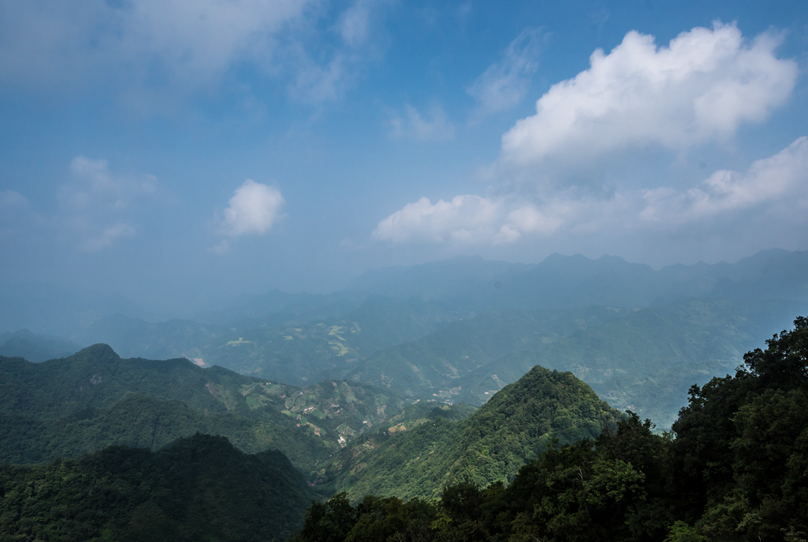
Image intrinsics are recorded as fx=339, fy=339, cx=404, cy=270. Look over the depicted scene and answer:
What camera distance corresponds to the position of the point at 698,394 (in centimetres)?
2605

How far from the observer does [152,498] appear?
72375 millimetres

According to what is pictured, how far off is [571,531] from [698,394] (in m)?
14.3

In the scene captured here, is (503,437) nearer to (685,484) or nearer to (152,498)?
(685,484)

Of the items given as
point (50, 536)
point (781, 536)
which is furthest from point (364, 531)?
point (50, 536)

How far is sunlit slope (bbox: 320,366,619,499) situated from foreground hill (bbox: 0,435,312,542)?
1288 inches

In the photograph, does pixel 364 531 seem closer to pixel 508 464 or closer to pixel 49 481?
pixel 508 464

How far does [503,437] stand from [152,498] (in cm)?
7779

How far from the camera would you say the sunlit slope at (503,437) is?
236ft

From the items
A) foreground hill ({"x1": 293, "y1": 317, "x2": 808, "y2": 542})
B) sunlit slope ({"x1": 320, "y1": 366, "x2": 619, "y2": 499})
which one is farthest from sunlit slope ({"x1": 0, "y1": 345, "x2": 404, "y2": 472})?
foreground hill ({"x1": 293, "y1": 317, "x2": 808, "y2": 542})

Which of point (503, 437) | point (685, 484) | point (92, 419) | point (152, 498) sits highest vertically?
point (92, 419)

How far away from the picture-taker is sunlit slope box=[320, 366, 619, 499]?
236 ft

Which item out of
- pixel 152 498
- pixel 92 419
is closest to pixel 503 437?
pixel 152 498

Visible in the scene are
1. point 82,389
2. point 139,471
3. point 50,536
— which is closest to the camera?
point 50,536

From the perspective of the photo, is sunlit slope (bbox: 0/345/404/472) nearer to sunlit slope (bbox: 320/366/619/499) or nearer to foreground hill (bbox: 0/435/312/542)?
foreground hill (bbox: 0/435/312/542)
